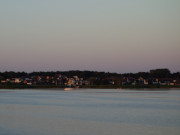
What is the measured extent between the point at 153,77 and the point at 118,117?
139 m

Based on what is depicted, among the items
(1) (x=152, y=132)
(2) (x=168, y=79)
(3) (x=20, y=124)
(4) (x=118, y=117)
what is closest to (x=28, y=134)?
(3) (x=20, y=124)

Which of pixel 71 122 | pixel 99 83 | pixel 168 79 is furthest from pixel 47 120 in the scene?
pixel 168 79

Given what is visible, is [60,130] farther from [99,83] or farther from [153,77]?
[153,77]

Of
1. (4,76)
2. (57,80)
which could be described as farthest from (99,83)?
(4,76)

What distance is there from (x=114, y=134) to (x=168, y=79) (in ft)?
472

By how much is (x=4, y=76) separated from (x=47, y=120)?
545 ft

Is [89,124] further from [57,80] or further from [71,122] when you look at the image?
[57,80]

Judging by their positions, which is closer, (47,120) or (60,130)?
(60,130)

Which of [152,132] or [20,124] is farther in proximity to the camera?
[20,124]

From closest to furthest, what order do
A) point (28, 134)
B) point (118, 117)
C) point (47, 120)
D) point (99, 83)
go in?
point (28, 134), point (47, 120), point (118, 117), point (99, 83)

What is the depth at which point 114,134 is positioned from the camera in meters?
20.1

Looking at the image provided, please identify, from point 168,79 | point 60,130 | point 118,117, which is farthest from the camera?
point 168,79

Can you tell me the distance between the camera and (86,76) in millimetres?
190000

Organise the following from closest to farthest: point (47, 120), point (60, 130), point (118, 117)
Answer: point (60, 130) → point (47, 120) → point (118, 117)
